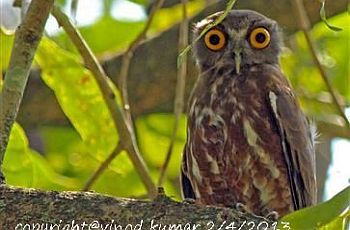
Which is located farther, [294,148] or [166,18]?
[166,18]

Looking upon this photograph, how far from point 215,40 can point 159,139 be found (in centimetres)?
76

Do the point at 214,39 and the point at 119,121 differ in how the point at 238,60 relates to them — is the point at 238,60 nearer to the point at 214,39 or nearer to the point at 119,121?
the point at 214,39

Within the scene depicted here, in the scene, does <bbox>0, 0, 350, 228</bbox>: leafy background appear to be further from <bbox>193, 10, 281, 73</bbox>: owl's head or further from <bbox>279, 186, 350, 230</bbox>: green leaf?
<bbox>279, 186, 350, 230</bbox>: green leaf

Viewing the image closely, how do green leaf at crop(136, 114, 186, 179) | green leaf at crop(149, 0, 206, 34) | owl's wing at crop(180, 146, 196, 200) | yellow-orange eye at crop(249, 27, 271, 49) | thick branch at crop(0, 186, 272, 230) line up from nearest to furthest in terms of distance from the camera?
thick branch at crop(0, 186, 272, 230) → owl's wing at crop(180, 146, 196, 200) → yellow-orange eye at crop(249, 27, 271, 49) → green leaf at crop(136, 114, 186, 179) → green leaf at crop(149, 0, 206, 34)

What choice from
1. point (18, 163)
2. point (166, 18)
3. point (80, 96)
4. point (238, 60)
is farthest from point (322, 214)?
point (166, 18)

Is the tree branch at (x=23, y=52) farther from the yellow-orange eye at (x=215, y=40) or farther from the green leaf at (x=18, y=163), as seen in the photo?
the yellow-orange eye at (x=215, y=40)

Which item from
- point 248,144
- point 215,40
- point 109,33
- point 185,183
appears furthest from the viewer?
point 109,33

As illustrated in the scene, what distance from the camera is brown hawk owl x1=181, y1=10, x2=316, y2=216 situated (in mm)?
3451

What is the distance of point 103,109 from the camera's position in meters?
3.62

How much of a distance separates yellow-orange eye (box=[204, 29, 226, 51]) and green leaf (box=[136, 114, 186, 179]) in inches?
22.0

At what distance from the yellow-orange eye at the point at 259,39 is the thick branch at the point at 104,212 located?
5.26 ft

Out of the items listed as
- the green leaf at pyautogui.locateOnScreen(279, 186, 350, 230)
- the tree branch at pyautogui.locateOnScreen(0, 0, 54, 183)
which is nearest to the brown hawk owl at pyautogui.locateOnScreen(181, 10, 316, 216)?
the tree branch at pyautogui.locateOnScreen(0, 0, 54, 183)

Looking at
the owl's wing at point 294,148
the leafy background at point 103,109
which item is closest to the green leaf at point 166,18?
the leafy background at point 103,109

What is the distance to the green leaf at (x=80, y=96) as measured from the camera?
3521mm
